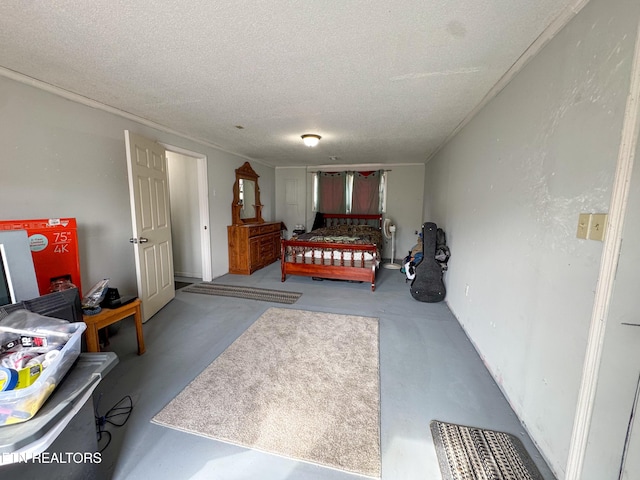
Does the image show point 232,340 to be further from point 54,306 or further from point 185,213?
point 185,213

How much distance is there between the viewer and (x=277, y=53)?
1650 millimetres

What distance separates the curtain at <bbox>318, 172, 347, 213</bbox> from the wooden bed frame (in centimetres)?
229

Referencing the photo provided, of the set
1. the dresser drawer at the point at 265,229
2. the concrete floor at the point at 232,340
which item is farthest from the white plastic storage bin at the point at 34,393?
the dresser drawer at the point at 265,229

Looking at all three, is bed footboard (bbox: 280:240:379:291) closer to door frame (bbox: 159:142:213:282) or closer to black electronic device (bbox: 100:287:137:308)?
door frame (bbox: 159:142:213:282)

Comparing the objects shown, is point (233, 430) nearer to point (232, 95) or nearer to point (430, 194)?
point (232, 95)

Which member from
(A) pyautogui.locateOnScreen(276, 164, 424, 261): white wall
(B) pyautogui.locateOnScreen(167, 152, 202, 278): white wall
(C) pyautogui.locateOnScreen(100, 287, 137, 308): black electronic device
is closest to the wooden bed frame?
(B) pyautogui.locateOnScreen(167, 152, 202, 278): white wall

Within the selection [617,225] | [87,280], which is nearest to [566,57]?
[617,225]

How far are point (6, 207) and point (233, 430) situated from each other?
2292 mm

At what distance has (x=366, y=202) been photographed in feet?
20.1

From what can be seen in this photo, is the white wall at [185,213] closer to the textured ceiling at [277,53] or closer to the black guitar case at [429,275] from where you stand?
the textured ceiling at [277,53]

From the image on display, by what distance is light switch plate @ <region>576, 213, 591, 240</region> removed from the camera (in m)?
1.11

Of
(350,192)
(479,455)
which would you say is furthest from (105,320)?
(350,192)

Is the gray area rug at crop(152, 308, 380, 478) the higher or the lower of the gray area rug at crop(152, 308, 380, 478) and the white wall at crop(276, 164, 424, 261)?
the lower

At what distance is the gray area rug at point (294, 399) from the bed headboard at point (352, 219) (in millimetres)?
3816
